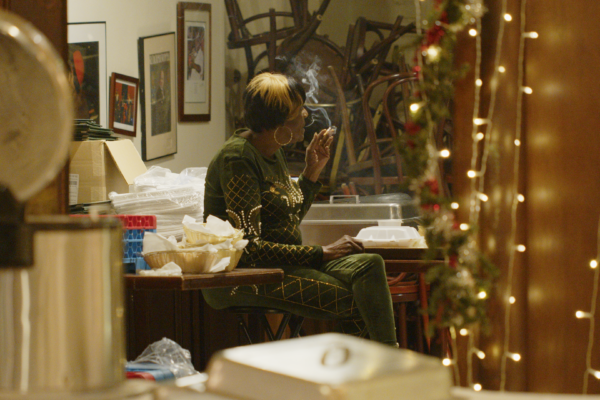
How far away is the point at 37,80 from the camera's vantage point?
66 cm

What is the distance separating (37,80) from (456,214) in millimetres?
1178

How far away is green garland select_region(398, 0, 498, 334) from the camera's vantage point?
1.29m

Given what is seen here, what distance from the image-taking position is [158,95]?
4.98 m

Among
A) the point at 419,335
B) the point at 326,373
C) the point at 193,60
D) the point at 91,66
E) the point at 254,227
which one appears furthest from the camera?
the point at 193,60

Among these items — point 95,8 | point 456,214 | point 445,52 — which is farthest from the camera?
point 95,8

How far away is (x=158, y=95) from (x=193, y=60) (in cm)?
51

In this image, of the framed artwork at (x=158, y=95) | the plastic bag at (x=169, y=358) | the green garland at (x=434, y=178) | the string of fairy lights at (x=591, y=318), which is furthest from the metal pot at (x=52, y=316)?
the framed artwork at (x=158, y=95)

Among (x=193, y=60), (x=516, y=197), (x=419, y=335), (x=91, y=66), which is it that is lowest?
(x=419, y=335)

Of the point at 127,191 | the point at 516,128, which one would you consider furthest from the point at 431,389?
the point at 127,191

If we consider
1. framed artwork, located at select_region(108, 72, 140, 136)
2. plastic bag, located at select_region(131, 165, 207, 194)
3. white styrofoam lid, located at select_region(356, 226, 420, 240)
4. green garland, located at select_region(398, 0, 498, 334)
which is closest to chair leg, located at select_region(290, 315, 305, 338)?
white styrofoam lid, located at select_region(356, 226, 420, 240)

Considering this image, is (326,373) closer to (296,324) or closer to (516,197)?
(516,197)

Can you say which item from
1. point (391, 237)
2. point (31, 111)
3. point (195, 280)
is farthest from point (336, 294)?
point (31, 111)

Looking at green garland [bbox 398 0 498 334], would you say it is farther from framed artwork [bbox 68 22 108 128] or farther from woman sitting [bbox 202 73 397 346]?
framed artwork [bbox 68 22 108 128]

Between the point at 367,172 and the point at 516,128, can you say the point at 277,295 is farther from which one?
the point at 367,172
